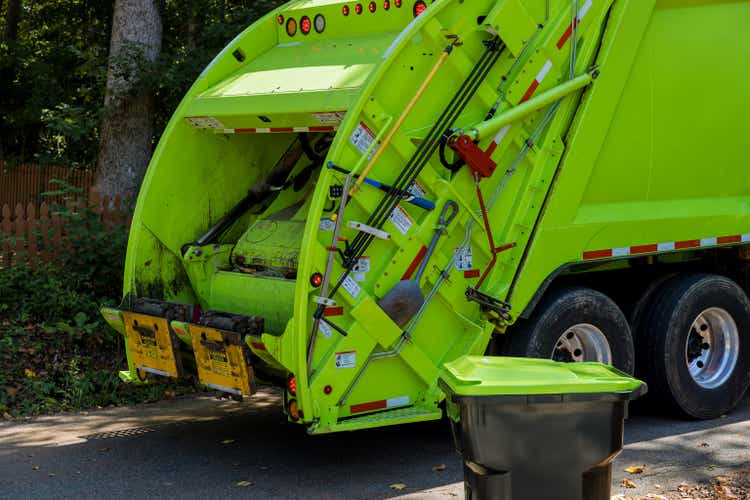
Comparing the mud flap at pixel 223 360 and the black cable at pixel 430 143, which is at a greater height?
the black cable at pixel 430 143

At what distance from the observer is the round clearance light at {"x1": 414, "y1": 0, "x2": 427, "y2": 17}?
6.73 meters

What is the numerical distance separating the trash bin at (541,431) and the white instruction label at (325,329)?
5.53ft

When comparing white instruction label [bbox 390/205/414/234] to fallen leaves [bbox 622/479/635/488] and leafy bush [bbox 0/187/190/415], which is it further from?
leafy bush [bbox 0/187/190/415]

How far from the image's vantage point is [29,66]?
17.5 meters

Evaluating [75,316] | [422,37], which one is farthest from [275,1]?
[422,37]

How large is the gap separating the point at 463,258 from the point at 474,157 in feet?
1.89

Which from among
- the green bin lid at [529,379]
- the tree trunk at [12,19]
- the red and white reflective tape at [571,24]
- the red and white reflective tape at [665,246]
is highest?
the tree trunk at [12,19]

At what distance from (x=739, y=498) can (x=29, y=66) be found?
14.4 metres

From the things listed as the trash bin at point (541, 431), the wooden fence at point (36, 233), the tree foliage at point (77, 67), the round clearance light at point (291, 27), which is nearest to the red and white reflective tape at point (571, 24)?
the round clearance light at point (291, 27)

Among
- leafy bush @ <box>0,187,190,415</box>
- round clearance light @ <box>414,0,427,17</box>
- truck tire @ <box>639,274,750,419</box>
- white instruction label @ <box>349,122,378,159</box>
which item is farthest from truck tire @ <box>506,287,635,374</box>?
leafy bush @ <box>0,187,190,415</box>

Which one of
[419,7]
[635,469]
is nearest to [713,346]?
[635,469]

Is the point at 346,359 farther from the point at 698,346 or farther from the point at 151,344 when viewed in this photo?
the point at 698,346

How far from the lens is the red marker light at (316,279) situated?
5914 mm

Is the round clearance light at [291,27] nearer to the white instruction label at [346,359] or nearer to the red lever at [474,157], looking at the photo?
the red lever at [474,157]
